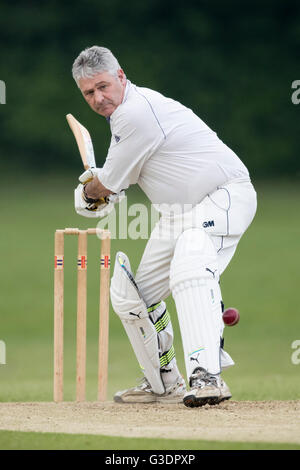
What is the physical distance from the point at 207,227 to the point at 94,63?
75cm

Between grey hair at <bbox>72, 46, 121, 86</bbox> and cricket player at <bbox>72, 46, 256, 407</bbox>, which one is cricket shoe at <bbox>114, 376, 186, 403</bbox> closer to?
cricket player at <bbox>72, 46, 256, 407</bbox>

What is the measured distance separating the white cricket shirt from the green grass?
1.04m

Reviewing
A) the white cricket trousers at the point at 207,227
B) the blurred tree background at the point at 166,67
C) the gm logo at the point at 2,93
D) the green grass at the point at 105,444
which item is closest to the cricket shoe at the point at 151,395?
the white cricket trousers at the point at 207,227

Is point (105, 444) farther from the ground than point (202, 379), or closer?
closer

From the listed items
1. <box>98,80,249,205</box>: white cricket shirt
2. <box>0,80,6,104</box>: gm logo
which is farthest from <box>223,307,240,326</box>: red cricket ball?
<box>0,80,6,104</box>: gm logo

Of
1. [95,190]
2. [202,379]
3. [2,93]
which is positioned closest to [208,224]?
[95,190]

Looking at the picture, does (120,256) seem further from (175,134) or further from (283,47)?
(283,47)

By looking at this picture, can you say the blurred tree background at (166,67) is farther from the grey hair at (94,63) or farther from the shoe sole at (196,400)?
the shoe sole at (196,400)

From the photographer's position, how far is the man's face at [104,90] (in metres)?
3.79

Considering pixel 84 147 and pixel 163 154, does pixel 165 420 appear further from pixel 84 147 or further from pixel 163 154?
pixel 84 147

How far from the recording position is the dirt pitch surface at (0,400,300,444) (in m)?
3.23

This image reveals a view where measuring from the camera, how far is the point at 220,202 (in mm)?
3820

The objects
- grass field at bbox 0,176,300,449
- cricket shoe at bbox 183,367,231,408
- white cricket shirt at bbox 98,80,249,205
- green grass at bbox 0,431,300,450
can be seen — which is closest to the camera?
green grass at bbox 0,431,300,450

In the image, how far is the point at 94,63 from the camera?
3756 mm
